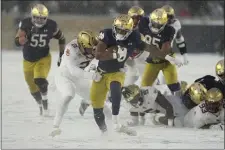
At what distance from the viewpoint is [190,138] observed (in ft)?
26.4

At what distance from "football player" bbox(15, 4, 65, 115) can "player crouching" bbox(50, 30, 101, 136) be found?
4.68 ft

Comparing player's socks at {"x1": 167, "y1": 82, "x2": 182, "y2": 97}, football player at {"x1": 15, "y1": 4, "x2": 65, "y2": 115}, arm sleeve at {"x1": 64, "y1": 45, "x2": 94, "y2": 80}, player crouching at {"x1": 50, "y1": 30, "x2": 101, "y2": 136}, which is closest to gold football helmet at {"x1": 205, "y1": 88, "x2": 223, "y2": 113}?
player's socks at {"x1": 167, "y1": 82, "x2": 182, "y2": 97}

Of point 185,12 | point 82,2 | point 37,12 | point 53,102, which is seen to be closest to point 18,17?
point 82,2

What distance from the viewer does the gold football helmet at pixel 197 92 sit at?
8922mm

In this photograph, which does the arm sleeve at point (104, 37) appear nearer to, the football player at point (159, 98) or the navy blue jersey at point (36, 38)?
the football player at point (159, 98)

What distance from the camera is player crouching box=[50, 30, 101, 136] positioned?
834 cm

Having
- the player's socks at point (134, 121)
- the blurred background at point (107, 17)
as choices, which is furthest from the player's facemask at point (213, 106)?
the blurred background at point (107, 17)

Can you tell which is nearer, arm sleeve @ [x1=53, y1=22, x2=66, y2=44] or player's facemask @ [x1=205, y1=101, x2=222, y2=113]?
player's facemask @ [x1=205, y1=101, x2=222, y2=113]

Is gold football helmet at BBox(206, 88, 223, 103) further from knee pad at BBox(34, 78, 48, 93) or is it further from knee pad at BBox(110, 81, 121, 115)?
knee pad at BBox(34, 78, 48, 93)

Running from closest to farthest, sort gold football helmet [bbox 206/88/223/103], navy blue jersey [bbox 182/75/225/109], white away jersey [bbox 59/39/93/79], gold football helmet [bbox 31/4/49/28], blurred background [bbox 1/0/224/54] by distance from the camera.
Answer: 1. white away jersey [bbox 59/39/93/79]
2. gold football helmet [bbox 206/88/223/103]
3. navy blue jersey [bbox 182/75/225/109]
4. gold football helmet [bbox 31/4/49/28]
5. blurred background [bbox 1/0/224/54]

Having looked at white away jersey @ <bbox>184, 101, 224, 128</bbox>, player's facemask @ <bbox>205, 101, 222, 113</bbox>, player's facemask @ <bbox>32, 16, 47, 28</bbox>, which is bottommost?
white away jersey @ <bbox>184, 101, 224, 128</bbox>

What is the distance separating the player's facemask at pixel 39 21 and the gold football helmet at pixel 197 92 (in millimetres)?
2461

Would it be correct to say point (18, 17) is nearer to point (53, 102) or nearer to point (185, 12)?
point (185, 12)

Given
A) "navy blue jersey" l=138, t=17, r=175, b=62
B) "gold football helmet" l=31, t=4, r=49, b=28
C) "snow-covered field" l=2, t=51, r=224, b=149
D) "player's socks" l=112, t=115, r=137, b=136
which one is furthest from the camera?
"gold football helmet" l=31, t=4, r=49, b=28
